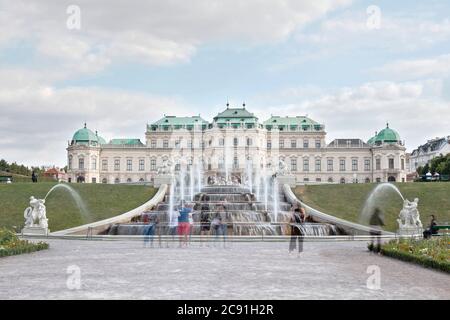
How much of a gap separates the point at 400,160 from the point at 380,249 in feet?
328

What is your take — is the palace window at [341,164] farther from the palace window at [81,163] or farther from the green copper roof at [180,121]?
the palace window at [81,163]

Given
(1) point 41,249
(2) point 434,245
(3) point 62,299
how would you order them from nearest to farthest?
(3) point 62,299 < (2) point 434,245 < (1) point 41,249

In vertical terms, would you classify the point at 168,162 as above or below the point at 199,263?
above

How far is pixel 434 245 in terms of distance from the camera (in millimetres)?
19875

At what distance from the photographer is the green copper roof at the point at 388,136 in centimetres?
11875

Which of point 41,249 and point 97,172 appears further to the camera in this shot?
point 97,172

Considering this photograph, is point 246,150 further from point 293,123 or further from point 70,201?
point 70,201

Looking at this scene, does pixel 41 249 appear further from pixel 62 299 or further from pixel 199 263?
pixel 62 299

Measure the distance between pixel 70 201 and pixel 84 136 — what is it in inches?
3071

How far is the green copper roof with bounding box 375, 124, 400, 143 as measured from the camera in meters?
119

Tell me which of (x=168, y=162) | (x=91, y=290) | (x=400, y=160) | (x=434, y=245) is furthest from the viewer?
(x=400, y=160)

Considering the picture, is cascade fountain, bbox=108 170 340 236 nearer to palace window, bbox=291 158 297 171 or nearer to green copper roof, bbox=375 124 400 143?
palace window, bbox=291 158 297 171
